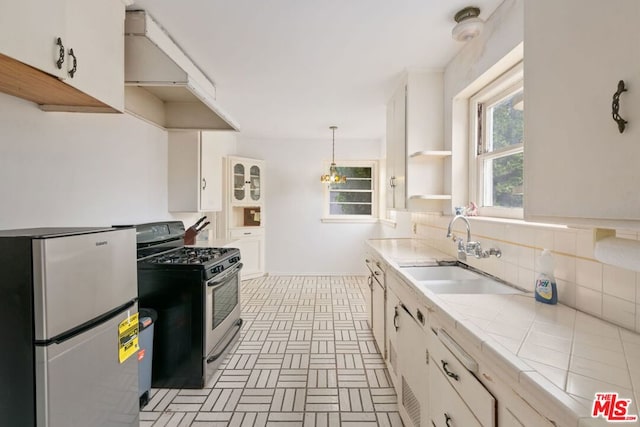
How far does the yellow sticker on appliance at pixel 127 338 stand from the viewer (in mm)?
1367

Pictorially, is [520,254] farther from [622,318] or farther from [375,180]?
[375,180]

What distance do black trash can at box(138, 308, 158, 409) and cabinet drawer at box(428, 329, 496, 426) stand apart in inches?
66.6

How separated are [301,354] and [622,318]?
218 cm

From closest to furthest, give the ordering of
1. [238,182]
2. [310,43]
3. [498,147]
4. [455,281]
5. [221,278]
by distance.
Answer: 1. [455,281]
2. [498,147]
3. [310,43]
4. [221,278]
5. [238,182]

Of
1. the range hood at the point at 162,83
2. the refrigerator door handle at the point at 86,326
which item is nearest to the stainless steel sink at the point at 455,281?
the refrigerator door handle at the point at 86,326

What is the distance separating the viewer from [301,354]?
259 centimetres

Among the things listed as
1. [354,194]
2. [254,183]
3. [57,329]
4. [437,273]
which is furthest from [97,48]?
[354,194]

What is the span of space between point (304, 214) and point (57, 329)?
4.40 m

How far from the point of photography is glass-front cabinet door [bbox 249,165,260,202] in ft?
16.6

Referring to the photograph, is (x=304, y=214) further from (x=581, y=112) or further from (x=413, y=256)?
(x=581, y=112)

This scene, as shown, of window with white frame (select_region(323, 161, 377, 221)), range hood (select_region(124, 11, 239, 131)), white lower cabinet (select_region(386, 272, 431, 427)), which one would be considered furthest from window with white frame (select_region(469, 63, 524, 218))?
window with white frame (select_region(323, 161, 377, 221))

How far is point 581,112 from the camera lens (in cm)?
82

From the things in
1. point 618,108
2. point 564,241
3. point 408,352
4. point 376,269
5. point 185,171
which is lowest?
point 408,352

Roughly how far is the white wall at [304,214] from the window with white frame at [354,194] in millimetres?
152
